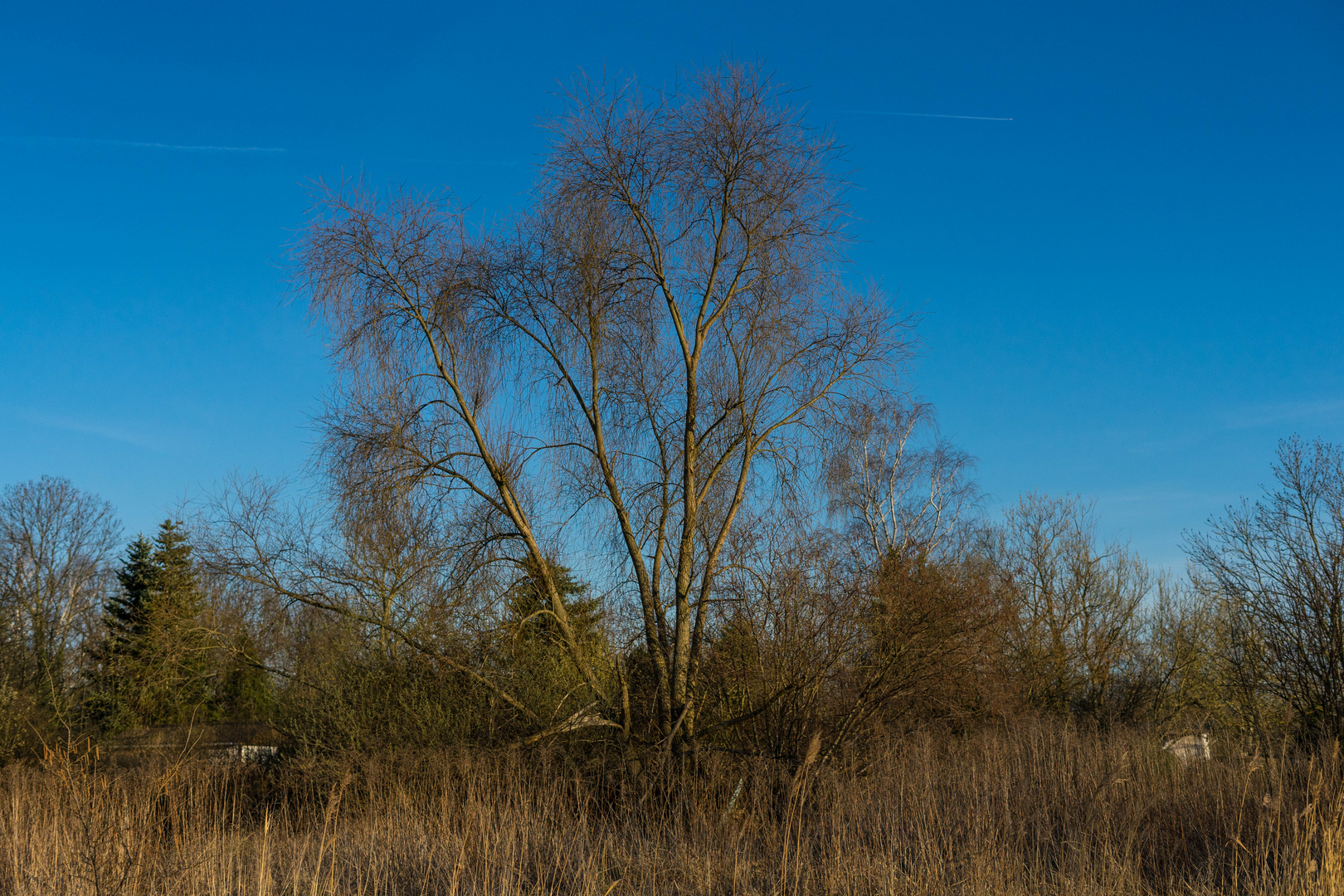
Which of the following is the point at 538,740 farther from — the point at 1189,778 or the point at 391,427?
the point at 1189,778

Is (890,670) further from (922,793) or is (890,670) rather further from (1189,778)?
(1189,778)

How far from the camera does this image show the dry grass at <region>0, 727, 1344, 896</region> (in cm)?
471

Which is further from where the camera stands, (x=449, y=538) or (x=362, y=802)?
(x=362, y=802)

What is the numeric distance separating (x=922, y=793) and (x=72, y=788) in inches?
254

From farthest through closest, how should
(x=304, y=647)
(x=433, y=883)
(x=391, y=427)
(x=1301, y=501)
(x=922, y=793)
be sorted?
(x=1301, y=501) < (x=304, y=647) < (x=391, y=427) < (x=922, y=793) < (x=433, y=883)

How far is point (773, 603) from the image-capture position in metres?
9.09

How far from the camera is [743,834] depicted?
263 inches

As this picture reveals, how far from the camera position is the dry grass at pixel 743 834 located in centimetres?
471

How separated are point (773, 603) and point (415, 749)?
527 cm

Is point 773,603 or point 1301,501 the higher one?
point 1301,501

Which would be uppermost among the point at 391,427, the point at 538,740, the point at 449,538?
the point at 391,427

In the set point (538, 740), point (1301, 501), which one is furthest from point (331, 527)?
point (1301, 501)

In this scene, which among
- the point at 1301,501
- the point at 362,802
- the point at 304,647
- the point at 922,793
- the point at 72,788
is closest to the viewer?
the point at 72,788

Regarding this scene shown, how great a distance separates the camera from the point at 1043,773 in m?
8.96
